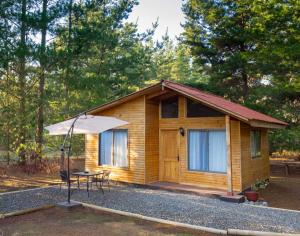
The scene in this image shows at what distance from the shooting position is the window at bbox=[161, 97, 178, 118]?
35.6 feet

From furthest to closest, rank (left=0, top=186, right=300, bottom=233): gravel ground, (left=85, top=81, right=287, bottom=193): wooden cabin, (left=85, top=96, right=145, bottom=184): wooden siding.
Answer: (left=85, top=96, right=145, bottom=184): wooden siding < (left=85, top=81, right=287, bottom=193): wooden cabin < (left=0, top=186, right=300, bottom=233): gravel ground

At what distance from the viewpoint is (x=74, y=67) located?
17.3 meters

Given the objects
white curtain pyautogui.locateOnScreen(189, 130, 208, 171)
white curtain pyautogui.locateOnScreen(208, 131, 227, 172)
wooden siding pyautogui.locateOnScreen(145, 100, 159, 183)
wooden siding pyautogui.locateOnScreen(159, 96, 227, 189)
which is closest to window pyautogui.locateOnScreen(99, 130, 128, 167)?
wooden siding pyautogui.locateOnScreen(145, 100, 159, 183)

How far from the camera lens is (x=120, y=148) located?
36.8 feet

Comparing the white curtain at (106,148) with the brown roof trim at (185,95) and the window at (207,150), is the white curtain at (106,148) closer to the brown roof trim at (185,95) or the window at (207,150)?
the brown roof trim at (185,95)

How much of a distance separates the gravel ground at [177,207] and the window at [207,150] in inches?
52.6

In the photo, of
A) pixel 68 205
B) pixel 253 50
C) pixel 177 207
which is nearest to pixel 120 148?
pixel 68 205

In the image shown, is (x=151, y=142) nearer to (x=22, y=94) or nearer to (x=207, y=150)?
(x=207, y=150)

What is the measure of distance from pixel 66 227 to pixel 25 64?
11102mm

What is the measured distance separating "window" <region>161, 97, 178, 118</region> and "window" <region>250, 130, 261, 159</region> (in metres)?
3.01

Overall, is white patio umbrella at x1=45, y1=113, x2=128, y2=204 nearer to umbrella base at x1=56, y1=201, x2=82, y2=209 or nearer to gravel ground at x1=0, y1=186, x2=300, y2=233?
umbrella base at x1=56, y1=201, x2=82, y2=209

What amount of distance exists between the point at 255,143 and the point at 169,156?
3.49 metres

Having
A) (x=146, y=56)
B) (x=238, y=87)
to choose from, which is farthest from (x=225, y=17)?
(x=146, y=56)

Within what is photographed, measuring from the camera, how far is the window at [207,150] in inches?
374
